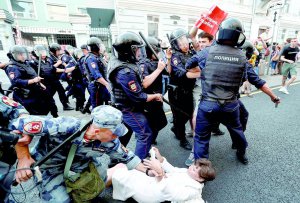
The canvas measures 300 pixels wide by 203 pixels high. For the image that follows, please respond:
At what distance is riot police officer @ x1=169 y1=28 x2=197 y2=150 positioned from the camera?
2832mm

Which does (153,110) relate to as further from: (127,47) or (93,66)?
(93,66)

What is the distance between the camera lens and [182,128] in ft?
10.3

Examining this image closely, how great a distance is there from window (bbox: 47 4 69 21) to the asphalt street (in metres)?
18.1

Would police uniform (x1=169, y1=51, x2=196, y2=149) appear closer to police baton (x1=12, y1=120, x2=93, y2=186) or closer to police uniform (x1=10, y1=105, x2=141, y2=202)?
police uniform (x1=10, y1=105, x2=141, y2=202)

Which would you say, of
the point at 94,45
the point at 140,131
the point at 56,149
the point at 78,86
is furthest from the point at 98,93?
the point at 56,149

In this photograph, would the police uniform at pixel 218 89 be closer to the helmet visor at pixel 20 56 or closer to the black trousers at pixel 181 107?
the black trousers at pixel 181 107

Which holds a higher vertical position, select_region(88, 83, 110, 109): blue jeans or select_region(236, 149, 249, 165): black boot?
select_region(88, 83, 110, 109): blue jeans

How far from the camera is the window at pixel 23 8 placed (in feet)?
53.3

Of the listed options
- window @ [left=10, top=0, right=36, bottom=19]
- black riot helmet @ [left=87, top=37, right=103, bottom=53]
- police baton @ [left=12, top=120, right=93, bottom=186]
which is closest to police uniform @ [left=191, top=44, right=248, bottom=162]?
police baton @ [left=12, top=120, right=93, bottom=186]

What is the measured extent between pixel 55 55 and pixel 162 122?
5007 mm

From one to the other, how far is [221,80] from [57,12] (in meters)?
19.8

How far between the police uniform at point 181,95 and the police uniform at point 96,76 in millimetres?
1629

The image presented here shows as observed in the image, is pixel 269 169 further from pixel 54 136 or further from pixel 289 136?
pixel 54 136

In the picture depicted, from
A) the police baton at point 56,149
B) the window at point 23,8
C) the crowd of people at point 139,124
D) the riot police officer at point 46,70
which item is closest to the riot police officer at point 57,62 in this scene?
the riot police officer at point 46,70
